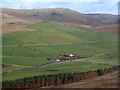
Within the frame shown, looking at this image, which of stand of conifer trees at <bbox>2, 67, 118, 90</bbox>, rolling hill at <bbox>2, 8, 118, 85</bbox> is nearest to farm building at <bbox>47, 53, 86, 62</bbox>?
rolling hill at <bbox>2, 8, 118, 85</bbox>

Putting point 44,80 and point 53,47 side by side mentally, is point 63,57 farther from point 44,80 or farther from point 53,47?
point 44,80

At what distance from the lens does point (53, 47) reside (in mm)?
95625

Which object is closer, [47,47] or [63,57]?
[63,57]

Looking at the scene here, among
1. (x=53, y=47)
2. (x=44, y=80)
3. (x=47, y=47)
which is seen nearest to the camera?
(x=44, y=80)

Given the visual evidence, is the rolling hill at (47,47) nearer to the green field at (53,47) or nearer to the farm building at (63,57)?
the green field at (53,47)

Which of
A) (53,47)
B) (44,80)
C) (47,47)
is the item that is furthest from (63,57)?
(44,80)

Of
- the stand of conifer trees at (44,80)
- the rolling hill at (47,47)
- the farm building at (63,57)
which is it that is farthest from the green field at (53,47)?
the stand of conifer trees at (44,80)

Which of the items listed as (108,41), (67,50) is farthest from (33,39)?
(108,41)

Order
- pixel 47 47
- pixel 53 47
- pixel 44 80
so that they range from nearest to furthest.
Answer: pixel 44 80, pixel 47 47, pixel 53 47

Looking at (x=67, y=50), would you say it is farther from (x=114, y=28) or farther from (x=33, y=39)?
(x=114, y=28)

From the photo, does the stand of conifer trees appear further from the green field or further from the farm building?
the farm building

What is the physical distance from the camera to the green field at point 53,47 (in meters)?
67.5

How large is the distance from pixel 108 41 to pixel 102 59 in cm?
3275

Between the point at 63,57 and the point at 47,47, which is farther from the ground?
the point at 47,47
